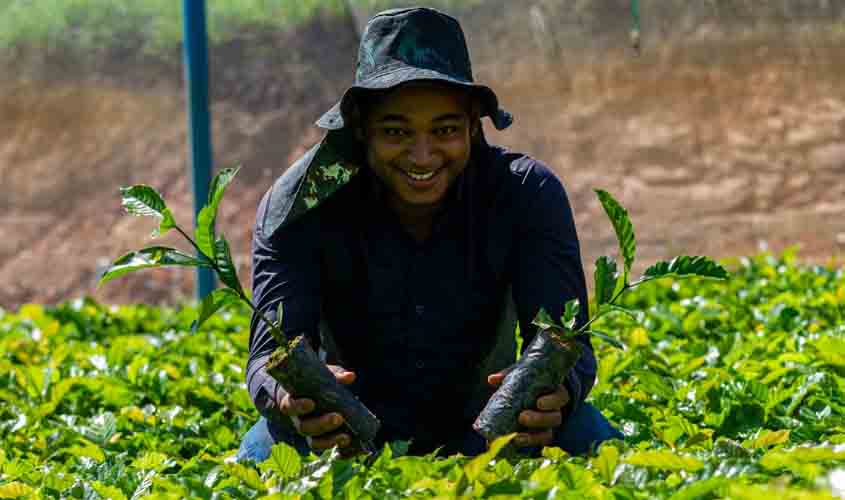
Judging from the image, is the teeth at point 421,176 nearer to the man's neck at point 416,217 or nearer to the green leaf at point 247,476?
the man's neck at point 416,217

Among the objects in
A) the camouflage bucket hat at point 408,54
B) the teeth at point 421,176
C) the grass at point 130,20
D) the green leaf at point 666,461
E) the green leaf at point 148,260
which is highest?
the grass at point 130,20

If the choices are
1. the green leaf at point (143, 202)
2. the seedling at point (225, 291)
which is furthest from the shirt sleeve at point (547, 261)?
the green leaf at point (143, 202)

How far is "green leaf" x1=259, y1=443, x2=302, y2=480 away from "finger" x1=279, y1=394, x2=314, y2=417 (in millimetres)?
344

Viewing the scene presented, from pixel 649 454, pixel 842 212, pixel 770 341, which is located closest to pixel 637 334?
pixel 770 341

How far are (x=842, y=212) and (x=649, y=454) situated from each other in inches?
261

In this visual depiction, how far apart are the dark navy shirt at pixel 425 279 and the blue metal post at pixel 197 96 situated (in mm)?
2892

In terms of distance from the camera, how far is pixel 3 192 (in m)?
10.8

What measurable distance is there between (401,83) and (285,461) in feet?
2.88

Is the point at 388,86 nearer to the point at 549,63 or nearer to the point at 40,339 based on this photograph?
the point at 40,339

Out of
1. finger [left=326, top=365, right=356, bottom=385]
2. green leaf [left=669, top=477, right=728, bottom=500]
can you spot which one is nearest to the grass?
finger [left=326, top=365, right=356, bottom=385]

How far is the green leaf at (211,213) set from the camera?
2355mm

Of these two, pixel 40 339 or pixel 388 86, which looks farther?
pixel 40 339

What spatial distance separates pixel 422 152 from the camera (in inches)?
115

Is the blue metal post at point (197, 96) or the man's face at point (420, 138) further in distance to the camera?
the blue metal post at point (197, 96)
